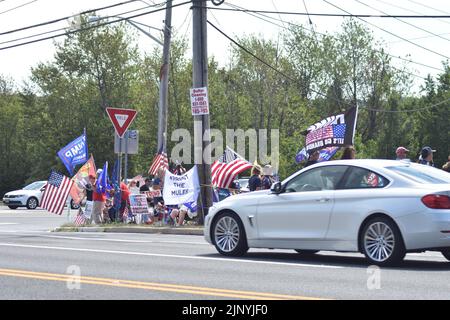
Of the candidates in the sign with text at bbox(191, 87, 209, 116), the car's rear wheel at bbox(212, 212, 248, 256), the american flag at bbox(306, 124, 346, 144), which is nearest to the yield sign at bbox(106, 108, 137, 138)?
the sign with text at bbox(191, 87, 209, 116)

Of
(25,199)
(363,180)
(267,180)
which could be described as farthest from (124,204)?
(25,199)

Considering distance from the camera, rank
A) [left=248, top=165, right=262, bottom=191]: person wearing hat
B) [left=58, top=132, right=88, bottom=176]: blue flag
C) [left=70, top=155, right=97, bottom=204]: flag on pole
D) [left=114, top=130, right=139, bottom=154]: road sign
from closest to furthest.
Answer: [left=248, top=165, right=262, bottom=191]: person wearing hat, [left=114, top=130, right=139, bottom=154]: road sign, [left=70, top=155, right=97, bottom=204]: flag on pole, [left=58, top=132, right=88, bottom=176]: blue flag

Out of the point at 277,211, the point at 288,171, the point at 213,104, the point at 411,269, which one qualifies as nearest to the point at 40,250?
the point at 277,211

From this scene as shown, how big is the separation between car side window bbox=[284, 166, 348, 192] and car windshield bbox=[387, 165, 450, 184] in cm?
80

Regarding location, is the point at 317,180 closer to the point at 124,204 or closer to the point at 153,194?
the point at 153,194

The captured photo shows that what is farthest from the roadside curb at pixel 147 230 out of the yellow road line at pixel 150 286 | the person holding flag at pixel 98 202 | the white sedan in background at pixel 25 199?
the white sedan in background at pixel 25 199

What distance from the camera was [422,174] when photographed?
12.5m

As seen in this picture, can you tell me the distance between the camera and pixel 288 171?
54.7 metres

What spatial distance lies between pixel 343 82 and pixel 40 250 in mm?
54402

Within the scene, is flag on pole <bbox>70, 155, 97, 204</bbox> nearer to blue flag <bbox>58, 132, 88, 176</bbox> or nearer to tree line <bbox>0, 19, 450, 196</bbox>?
blue flag <bbox>58, 132, 88, 176</bbox>

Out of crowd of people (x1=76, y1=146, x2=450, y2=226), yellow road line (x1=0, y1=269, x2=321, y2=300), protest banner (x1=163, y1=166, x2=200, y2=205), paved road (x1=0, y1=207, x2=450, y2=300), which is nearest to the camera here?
yellow road line (x1=0, y1=269, x2=321, y2=300)

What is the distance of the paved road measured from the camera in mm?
9430

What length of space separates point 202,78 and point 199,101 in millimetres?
621

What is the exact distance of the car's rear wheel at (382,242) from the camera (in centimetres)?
1174
